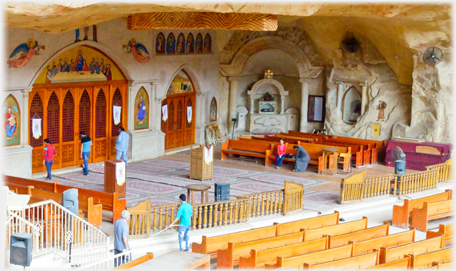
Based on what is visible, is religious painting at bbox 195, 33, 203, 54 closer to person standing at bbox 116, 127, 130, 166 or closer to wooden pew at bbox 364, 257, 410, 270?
person standing at bbox 116, 127, 130, 166

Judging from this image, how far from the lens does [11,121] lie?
17625 mm

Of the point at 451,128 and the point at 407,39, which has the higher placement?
the point at 407,39

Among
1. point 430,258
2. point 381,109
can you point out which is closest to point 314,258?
point 430,258

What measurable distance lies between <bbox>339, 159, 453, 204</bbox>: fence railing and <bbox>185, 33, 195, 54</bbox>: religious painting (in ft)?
28.1

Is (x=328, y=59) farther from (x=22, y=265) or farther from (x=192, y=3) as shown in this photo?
(x=22, y=265)

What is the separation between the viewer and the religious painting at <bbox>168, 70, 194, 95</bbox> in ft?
77.0

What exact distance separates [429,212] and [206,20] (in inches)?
279

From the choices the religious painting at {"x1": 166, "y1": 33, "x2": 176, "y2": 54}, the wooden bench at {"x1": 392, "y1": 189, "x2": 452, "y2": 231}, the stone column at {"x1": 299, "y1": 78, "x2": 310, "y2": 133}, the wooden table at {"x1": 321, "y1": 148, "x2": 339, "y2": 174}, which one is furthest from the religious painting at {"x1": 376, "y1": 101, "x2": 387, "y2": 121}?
the wooden bench at {"x1": 392, "y1": 189, "x2": 452, "y2": 231}

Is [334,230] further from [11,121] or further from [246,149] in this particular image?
[11,121]

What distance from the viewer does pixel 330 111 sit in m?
25.5

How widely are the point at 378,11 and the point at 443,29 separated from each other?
296 centimetres

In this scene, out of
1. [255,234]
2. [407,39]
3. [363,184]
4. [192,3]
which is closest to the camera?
[255,234]

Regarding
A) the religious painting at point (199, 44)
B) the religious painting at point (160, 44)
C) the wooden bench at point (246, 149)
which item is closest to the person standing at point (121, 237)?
the wooden bench at point (246, 149)

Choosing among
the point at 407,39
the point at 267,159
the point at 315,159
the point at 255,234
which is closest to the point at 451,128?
the point at 407,39
